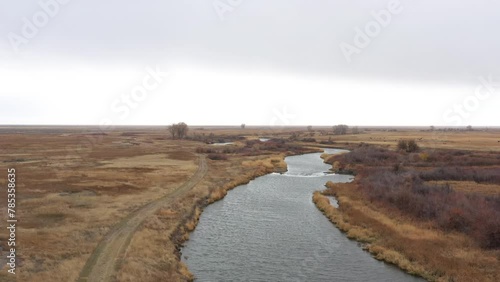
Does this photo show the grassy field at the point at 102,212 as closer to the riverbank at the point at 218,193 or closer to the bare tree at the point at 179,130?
the riverbank at the point at 218,193

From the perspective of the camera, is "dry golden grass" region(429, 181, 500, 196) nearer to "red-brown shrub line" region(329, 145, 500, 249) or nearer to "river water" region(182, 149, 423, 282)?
"red-brown shrub line" region(329, 145, 500, 249)

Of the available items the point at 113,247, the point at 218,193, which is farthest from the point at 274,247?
the point at 218,193

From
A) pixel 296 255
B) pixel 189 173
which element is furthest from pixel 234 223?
pixel 189 173

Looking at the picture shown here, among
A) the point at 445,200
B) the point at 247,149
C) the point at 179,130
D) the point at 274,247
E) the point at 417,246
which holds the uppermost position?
the point at 179,130

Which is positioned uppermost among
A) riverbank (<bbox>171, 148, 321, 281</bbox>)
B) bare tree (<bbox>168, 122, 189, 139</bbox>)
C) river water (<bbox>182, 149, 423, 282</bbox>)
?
bare tree (<bbox>168, 122, 189, 139</bbox>)

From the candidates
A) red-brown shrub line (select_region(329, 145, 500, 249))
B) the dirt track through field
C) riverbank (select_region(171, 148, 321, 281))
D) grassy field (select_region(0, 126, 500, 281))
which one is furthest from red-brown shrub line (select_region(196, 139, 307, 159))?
the dirt track through field

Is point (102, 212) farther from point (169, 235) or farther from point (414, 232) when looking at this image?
point (414, 232)
